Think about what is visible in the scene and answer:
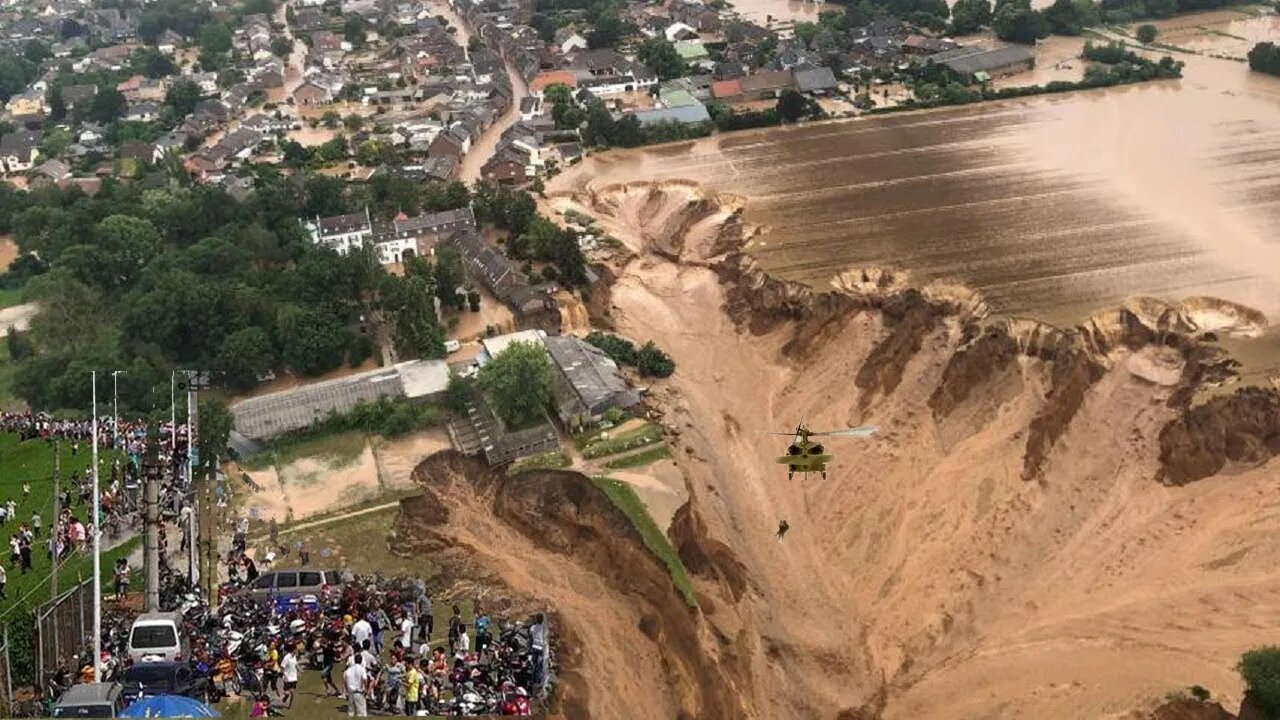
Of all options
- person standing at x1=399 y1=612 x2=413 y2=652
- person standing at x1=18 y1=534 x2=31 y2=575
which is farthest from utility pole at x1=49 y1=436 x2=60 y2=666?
person standing at x1=399 y1=612 x2=413 y2=652

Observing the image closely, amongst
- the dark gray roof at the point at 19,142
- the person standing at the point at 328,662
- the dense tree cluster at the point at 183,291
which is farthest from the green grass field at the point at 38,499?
the dark gray roof at the point at 19,142

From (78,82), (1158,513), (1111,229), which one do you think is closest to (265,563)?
(1158,513)

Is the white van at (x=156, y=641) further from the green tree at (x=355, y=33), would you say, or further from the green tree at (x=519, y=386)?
the green tree at (x=355, y=33)

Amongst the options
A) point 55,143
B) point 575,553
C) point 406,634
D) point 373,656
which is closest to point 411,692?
point 373,656

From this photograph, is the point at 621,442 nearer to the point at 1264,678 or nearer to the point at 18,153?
the point at 1264,678

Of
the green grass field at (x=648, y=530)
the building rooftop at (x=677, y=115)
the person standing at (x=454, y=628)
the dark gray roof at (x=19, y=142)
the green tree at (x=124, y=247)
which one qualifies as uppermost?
the person standing at (x=454, y=628)

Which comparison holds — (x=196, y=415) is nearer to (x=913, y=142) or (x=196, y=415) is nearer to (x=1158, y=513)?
(x=1158, y=513)

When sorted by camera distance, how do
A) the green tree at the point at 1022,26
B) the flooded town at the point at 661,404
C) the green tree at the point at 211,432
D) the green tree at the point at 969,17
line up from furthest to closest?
the green tree at the point at 969,17
the green tree at the point at 1022,26
the green tree at the point at 211,432
the flooded town at the point at 661,404
